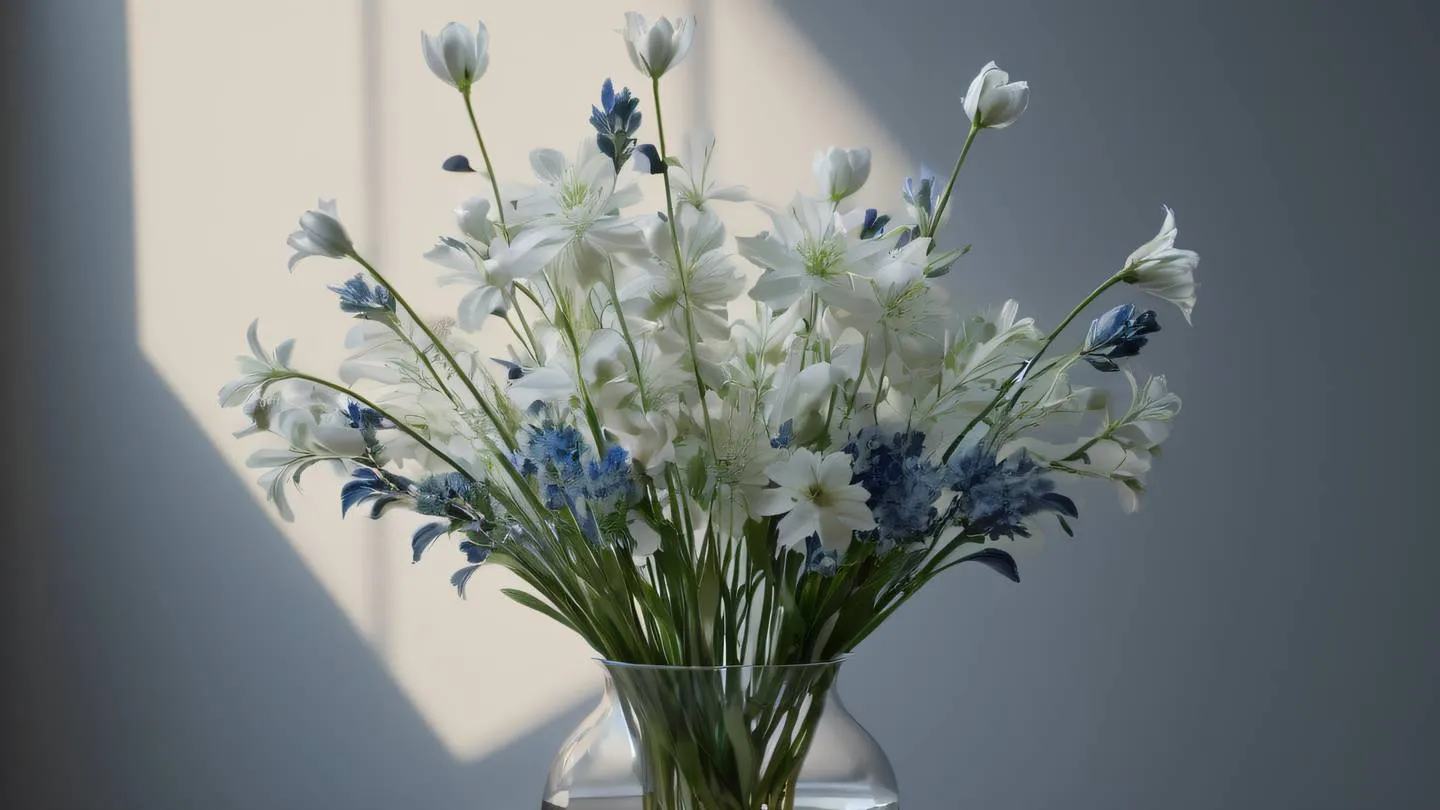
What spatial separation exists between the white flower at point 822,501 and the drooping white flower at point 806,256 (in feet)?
0.30

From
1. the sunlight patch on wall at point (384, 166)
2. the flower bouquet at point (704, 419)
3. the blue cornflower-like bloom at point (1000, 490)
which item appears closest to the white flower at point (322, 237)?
the flower bouquet at point (704, 419)

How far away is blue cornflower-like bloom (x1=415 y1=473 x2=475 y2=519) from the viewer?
0.72m

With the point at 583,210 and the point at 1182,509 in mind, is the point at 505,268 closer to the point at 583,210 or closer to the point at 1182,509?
the point at 583,210

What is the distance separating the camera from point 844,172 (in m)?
0.74

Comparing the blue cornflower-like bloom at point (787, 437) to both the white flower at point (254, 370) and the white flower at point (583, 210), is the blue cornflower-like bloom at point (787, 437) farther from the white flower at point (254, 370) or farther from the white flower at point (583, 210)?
the white flower at point (254, 370)

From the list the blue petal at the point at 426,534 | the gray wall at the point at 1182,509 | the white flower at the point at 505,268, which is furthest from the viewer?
the gray wall at the point at 1182,509

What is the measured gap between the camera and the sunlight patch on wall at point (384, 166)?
1.42 metres

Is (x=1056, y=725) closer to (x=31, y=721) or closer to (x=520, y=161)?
(x=520, y=161)

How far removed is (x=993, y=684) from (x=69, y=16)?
53.8 inches

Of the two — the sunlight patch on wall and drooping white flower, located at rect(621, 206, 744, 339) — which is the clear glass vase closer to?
drooping white flower, located at rect(621, 206, 744, 339)

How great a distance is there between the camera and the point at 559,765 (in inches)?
30.5


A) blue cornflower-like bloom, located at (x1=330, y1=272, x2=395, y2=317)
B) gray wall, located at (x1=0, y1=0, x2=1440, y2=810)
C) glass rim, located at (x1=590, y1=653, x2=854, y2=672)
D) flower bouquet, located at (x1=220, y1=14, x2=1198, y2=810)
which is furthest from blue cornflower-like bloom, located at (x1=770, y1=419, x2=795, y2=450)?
gray wall, located at (x1=0, y1=0, x2=1440, y2=810)

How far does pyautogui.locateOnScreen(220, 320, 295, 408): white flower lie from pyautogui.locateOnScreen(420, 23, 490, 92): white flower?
190 mm

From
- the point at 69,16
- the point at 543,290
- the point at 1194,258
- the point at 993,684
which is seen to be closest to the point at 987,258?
the point at 993,684
